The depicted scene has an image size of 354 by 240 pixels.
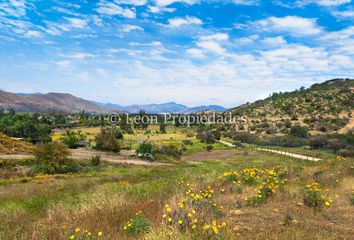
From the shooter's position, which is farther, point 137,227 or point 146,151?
point 146,151

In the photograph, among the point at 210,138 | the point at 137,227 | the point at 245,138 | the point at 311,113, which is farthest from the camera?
the point at 311,113

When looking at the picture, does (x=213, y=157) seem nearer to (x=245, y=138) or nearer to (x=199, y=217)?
(x=245, y=138)

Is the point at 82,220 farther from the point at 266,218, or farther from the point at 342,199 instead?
the point at 342,199

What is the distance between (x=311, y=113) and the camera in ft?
257

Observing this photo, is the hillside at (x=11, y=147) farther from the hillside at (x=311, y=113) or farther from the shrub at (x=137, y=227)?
the hillside at (x=311, y=113)

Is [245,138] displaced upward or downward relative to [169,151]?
upward

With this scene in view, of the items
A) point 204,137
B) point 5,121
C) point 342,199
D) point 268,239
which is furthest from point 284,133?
point 5,121

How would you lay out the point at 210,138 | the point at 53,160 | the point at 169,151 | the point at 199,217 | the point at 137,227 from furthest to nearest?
the point at 210,138, the point at 169,151, the point at 53,160, the point at 199,217, the point at 137,227

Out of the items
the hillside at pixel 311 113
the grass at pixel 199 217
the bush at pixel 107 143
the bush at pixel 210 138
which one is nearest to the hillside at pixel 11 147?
the bush at pixel 107 143

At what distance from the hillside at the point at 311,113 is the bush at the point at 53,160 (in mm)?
55635

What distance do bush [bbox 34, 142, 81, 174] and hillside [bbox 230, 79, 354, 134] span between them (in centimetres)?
5563

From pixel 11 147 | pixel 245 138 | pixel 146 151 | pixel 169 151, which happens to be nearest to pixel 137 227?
pixel 146 151

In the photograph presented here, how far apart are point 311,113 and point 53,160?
2752 inches

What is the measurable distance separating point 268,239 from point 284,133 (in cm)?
6922
